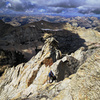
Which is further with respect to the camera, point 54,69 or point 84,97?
point 54,69

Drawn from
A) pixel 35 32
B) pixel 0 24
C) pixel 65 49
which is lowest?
pixel 65 49

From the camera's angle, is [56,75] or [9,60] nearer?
[56,75]

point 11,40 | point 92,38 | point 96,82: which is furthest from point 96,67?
point 92,38

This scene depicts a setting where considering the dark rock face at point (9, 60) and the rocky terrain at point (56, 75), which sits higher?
the rocky terrain at point (56, 75)

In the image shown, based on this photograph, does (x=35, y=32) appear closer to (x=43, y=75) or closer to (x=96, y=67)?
(x=43, y=75)

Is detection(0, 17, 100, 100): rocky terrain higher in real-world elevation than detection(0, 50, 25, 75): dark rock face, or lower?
higher

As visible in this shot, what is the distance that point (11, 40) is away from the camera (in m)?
62.2

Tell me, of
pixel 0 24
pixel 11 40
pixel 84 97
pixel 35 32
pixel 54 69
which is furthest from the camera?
pixel 0 24

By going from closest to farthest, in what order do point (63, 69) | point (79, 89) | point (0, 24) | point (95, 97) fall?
point (95, 97) → point (79, 89) → point (63, 69) → point (0, 24)

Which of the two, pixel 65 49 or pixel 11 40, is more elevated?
pixel 11 40

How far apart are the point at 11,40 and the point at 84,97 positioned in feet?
212

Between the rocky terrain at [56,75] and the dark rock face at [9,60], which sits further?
the dark rock face at [9,60]

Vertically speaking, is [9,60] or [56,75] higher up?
[56,75]

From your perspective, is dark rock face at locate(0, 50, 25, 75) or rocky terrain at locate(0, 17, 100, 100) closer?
rocky terrain at locate(0, 17, 100, 100)
